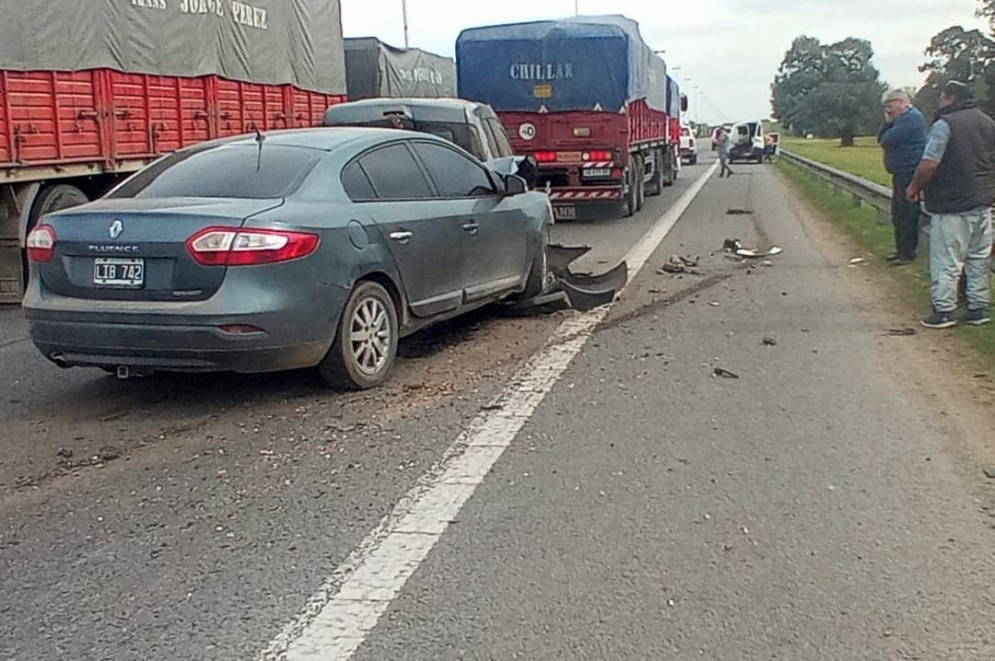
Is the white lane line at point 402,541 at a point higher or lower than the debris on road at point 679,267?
lower

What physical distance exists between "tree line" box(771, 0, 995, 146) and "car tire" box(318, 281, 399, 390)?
59.9 m

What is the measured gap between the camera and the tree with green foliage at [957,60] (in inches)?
3002

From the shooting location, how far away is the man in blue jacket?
1261 cm

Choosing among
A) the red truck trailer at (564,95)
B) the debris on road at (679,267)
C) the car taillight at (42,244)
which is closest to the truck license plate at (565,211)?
the red truck trailer at (564,95)

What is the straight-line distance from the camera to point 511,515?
491 cm

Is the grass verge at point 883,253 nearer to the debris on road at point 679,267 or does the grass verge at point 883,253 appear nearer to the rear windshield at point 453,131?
the debris on road at point 679,267

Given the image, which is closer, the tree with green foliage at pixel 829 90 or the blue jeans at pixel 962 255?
the blue jeans at pixel 962 255

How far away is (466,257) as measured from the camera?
26.9 ft

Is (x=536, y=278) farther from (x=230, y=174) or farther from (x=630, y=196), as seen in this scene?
(x=630, y=196)

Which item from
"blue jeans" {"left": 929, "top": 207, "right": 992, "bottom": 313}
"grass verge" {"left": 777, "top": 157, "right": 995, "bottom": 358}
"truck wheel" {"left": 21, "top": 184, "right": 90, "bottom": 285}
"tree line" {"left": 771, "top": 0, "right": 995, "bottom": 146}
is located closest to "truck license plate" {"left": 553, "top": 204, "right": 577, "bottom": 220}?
"grass verge" {"left": 777, "top": 157, "right": 995, "bottom": 358}

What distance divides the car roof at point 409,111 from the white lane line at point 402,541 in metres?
4.52

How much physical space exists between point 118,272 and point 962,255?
6111 millimetres

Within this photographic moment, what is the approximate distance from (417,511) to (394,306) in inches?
103

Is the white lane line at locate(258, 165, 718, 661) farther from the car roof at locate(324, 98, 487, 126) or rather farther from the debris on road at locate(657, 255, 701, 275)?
the debris on road at locate(657, 255, 701, 275)
